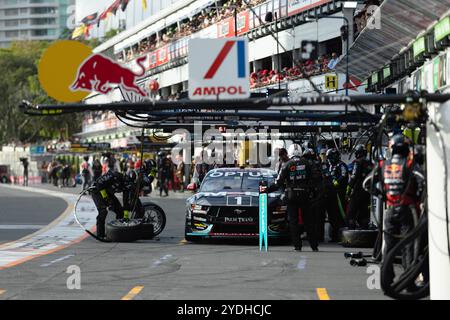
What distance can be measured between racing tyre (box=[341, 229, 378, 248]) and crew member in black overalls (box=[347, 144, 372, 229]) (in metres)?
0.33

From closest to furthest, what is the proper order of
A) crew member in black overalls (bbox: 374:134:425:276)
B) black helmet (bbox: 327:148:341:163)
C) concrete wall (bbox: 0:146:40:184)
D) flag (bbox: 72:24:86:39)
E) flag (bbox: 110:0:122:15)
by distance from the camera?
crew member in black overalls (bbox: 374:134:425:276) < black helmet (bbox: 327:148:341:163) < flag (bbox: 110:0:122:15) < flag (bbox: 72:24:86:39) < concrete wall (bbox: 0:146:40:184)

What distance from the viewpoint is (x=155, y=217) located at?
2077 centimetres

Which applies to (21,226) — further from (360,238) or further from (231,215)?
(360,238)

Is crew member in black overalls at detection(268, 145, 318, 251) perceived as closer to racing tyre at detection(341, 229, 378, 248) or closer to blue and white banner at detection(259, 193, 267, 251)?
blue and white banner at detection(259, 193, 267, 251)

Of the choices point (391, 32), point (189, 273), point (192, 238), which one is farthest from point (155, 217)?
point (189, 273)

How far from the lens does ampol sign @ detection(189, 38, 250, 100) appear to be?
9516 mm

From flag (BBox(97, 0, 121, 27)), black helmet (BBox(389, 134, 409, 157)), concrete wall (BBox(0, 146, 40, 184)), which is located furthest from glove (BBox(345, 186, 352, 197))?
concrete wall (BBox(0, 146, 40, 184))

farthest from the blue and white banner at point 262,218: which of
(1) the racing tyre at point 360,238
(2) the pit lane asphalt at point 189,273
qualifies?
(1) the racing tyre at point 360,238

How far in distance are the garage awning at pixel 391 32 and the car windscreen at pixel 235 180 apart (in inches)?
146

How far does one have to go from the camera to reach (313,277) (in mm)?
13938

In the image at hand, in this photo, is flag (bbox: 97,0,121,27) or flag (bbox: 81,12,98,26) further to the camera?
flag (bbox: 81,12,98,26)

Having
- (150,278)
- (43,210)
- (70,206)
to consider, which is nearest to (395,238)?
(150,278)

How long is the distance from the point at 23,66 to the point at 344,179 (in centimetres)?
11991

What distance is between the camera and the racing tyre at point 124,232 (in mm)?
19766
